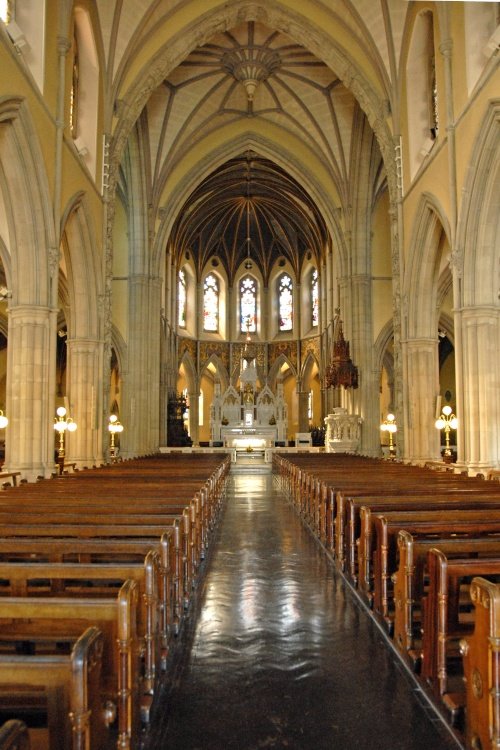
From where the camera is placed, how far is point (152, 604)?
11.8 ft

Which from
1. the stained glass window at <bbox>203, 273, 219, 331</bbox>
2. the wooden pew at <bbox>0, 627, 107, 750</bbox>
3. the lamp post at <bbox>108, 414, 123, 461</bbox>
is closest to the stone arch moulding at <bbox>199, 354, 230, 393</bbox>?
the stained glass window at <bbox>203, 273, 219, 331</bbox>

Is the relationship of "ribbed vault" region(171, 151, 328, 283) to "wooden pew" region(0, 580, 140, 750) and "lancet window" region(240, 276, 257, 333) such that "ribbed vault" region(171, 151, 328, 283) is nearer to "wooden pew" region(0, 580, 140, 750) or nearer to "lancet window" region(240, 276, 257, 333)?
"lancet window" region(240, 276, 257, 333)

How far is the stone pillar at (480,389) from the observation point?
12539mm

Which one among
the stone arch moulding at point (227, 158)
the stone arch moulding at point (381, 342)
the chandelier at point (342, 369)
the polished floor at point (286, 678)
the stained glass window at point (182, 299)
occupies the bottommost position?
the polished floor at point (286, 678)

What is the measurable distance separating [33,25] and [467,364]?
434 inches

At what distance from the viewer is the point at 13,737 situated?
1.72 m

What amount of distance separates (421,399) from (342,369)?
760 centimetres

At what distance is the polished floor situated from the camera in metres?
3.21

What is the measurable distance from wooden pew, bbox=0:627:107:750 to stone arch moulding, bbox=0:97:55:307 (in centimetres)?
1138

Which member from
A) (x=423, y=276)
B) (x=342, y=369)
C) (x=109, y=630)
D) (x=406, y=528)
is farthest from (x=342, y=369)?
(x=109, y=630)

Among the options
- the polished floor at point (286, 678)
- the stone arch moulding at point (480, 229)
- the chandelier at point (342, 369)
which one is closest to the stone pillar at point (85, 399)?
the stone arch moulding at point (480, 229)

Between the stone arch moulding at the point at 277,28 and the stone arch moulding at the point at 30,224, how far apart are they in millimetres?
5392

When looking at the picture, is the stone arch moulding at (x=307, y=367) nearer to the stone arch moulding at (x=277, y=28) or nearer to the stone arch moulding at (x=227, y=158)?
the stone arch moulding at (x=227, y=158)

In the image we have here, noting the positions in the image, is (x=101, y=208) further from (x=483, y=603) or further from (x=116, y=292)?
(x=483, y=603)
